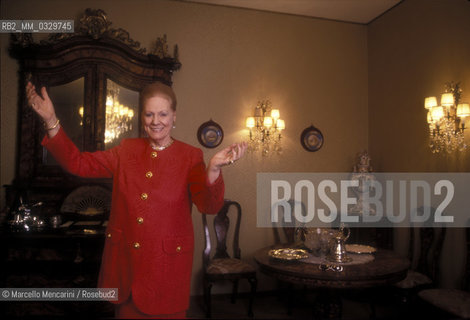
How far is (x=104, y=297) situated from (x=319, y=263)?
177 cm

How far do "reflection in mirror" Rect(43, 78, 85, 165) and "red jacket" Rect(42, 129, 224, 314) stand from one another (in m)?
2.56

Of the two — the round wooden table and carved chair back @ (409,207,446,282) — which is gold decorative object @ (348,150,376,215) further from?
the round wooden table

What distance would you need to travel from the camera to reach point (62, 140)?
1.41 meters

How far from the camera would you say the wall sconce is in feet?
14.5

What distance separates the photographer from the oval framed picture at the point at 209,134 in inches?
172

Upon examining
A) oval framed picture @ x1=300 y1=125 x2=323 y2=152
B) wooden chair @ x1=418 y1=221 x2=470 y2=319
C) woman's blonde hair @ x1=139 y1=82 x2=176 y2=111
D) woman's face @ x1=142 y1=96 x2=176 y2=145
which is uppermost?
oval framed picture @ x1=300 y1=125 x2=323 y2=152

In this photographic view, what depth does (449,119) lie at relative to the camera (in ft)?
11.3

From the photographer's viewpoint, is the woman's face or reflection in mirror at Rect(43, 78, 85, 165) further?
reflection in mirror at Rect(43, 78, 85, 165)

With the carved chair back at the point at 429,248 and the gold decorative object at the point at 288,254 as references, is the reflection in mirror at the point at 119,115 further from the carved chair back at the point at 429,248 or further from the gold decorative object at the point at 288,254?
the carved chair back at the point at 429,248

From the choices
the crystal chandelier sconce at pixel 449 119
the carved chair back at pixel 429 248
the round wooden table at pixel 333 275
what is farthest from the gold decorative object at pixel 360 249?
the crystal chandelier sconce at pixel 449 119

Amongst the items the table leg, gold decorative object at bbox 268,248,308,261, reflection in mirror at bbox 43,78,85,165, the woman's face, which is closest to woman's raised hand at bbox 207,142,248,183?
the woman's face

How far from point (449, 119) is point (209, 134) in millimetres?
2456

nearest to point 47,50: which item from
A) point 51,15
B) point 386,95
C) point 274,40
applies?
point 51,15

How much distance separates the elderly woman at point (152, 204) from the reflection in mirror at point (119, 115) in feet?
8.37
